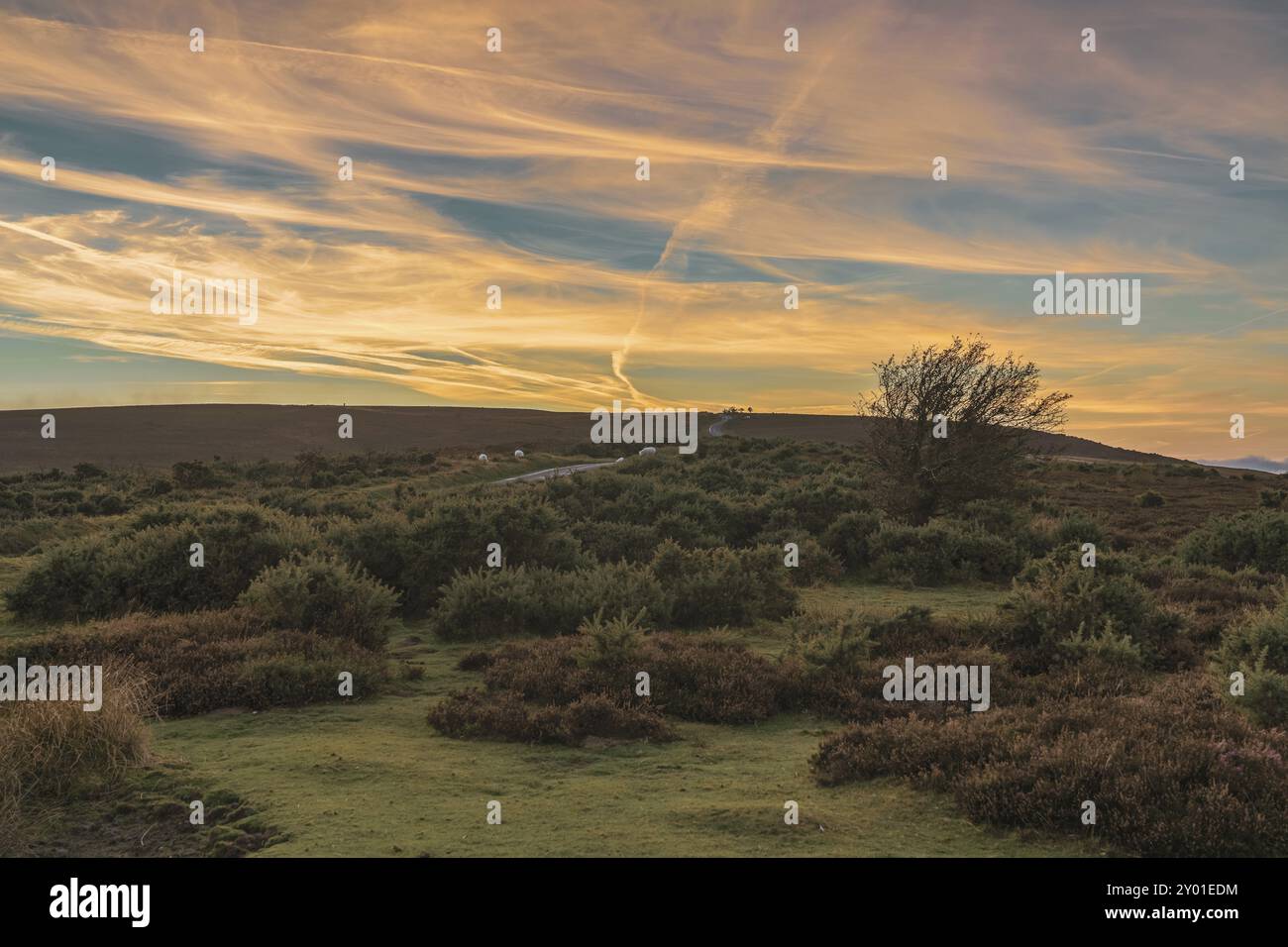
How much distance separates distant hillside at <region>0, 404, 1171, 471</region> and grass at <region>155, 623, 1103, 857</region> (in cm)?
6951

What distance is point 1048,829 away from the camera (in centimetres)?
695

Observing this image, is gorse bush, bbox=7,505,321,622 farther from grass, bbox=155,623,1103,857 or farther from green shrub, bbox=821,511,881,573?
green shrub, bbox=821,511,881,573

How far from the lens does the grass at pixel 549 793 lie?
673 cm

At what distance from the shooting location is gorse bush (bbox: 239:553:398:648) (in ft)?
45.1

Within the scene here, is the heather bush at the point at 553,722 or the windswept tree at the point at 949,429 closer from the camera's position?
the heather bush at the point at 553,722

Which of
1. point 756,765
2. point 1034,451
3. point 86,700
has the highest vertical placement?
point 1034,451

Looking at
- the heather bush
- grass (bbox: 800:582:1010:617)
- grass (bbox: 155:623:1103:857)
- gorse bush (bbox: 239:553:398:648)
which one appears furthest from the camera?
grass (bbox: 800:582:1010:617)

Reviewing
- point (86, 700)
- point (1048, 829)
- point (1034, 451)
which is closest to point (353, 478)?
point (1034, 451)

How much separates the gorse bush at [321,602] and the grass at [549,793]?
2.83 m

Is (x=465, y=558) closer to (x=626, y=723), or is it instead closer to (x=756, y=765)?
(x=626, y=723)

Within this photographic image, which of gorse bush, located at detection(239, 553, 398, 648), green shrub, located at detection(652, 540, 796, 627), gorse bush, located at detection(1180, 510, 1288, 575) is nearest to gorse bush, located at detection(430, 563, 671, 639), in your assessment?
green shrub, located at detection(652, 540, 796, 627)

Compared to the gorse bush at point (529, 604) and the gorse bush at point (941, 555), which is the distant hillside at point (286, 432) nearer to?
the gorse bush at point (941, 555)

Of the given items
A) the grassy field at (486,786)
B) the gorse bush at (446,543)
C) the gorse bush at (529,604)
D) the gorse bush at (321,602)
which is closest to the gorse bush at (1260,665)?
the grassy field at (486,786)
